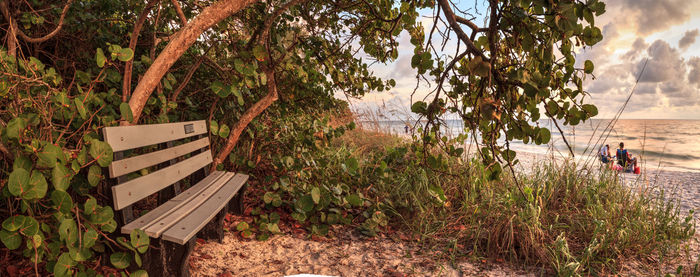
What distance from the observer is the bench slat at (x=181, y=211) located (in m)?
1.63

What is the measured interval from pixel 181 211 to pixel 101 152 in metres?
0.63

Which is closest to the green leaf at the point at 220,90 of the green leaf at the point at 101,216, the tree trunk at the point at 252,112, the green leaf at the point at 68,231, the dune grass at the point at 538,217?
the tree trunk at the point at 252,112

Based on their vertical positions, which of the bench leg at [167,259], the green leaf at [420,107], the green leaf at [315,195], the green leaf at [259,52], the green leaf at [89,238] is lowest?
the bench leg at [167,259]

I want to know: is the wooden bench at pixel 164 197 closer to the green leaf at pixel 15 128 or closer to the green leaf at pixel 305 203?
the green leaf at pixel 15 128

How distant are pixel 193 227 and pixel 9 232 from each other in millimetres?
668

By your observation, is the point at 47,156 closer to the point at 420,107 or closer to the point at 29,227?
the point at 29,227

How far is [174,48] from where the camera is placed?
6.82 ft

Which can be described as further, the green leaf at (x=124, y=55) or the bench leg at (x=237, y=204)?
the bench leg at (x=237, y=204)

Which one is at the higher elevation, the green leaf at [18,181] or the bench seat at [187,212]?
the green leaf at [18,181]

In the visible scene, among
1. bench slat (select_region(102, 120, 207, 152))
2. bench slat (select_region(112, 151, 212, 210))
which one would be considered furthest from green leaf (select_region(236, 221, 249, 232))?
bench slat (select_region(102, 120, 207, 152))

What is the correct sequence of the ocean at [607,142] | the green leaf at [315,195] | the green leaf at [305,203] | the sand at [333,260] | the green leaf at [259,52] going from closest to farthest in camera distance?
the green leaf at [259,52]
the sand at [333,260]
the green leaf at [315,195]
the green leaf at [305,203]
the ocean at [607,142]

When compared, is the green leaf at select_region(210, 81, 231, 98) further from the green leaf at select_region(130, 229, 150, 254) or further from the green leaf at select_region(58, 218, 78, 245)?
the green leaf at select_region(58, 218, 78, 245)

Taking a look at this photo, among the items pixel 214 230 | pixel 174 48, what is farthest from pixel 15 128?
pixel 214 230

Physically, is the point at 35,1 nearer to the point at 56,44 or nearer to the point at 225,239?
the point at 56,44
